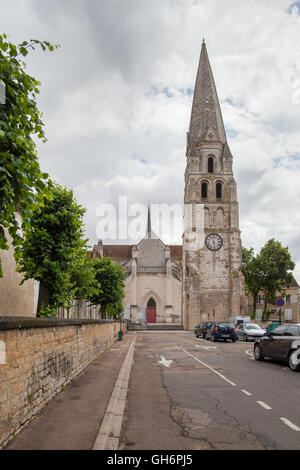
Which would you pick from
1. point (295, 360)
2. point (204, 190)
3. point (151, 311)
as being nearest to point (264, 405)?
point (295, 360)

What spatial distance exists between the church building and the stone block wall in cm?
4228

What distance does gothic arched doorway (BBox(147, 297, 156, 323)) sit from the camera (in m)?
60.3

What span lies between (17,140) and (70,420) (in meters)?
4.26

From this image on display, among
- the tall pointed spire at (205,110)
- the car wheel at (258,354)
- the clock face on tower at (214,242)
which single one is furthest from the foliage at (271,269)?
the car wheel at (258,354)

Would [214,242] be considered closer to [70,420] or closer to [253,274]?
[253,274]

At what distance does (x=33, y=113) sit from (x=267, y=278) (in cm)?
4987

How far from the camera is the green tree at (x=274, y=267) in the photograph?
51.1m

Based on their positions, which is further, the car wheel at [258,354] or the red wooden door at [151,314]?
the red wooden door at [151,314]

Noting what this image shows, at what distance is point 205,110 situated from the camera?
56.4 metres

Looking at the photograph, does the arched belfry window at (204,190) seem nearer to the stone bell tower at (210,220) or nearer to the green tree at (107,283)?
the stone bell tower at (210,220)

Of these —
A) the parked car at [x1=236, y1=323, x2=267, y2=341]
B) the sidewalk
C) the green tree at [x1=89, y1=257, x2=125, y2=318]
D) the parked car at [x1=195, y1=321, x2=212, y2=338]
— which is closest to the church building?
the parked car at [x1=195, y1=321, x2=212, y2=338]

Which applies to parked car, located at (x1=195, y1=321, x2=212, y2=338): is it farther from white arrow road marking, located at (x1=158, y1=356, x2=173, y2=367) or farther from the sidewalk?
the sidewalk

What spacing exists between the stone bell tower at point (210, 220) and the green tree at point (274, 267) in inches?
149

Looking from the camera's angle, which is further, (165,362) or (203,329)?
(203,329)
